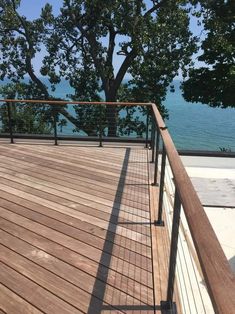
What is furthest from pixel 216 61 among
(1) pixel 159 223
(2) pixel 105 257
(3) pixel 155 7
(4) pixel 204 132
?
(4) pixel 204 132

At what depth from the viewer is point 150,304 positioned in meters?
2.33

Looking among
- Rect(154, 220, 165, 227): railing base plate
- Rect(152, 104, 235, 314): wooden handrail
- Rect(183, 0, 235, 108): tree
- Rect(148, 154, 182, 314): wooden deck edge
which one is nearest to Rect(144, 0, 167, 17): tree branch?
Rect(183, 0, 235, 108): tree

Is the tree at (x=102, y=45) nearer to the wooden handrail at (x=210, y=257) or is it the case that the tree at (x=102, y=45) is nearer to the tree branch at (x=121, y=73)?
the tree branch at (x=121, y=73)

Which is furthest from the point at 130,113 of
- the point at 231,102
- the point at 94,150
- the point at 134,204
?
the point at 134,204

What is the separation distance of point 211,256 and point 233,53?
1351cm

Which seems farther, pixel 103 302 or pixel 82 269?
pixel 82 269

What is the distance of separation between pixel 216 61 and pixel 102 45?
4431mm

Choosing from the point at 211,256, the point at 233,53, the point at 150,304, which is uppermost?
the point at 233,53

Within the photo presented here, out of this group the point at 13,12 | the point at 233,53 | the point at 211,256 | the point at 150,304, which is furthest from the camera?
the point at 13,12

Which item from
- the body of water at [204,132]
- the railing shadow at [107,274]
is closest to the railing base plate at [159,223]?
the railing shadow at [107,274]

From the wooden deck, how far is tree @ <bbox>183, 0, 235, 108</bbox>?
9.31 m

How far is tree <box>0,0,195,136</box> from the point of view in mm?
12953

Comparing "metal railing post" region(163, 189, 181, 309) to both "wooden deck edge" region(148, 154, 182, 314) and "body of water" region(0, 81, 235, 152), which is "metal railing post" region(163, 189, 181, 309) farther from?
"body of water" region(0, 81, 235, 152)

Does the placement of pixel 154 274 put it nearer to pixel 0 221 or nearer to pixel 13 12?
pixel 0 221
